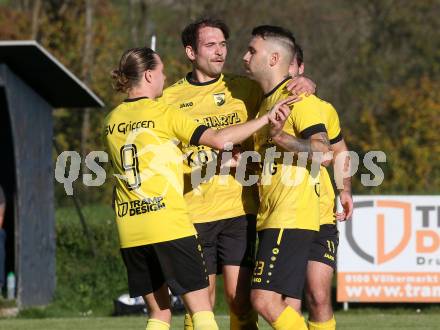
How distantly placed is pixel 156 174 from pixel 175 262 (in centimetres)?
55

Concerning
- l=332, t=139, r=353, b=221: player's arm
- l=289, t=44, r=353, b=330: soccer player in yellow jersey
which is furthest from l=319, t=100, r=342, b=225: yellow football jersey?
l=332, t=139, r=353, b=221: player's arm

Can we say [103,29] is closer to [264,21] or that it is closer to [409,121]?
[264,21]

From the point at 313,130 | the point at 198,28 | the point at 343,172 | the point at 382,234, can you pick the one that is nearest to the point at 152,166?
the point at 313,130

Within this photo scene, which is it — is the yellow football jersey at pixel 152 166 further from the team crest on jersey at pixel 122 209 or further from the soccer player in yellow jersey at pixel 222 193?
the soccer player in yellow jersey at pixel 222 193

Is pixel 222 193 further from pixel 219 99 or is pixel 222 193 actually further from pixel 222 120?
pixel 219 99

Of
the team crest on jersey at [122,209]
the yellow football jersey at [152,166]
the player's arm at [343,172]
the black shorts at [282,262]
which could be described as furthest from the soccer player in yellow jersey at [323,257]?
the team crest on jersey at [122,209]

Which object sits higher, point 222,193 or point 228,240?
point 222,193

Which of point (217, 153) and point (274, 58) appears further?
point (217, 153)

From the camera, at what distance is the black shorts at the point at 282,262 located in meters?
7.21

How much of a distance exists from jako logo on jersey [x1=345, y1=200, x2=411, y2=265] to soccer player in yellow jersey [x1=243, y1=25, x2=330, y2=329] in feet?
22.9

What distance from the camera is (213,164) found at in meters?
7.95

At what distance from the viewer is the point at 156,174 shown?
695 cm

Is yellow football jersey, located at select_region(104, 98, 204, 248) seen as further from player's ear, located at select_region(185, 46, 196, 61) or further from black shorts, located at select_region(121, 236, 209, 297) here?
player's ear, located at select_region(185, 46, 196, 61)

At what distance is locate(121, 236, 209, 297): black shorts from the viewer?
697 centimetres
